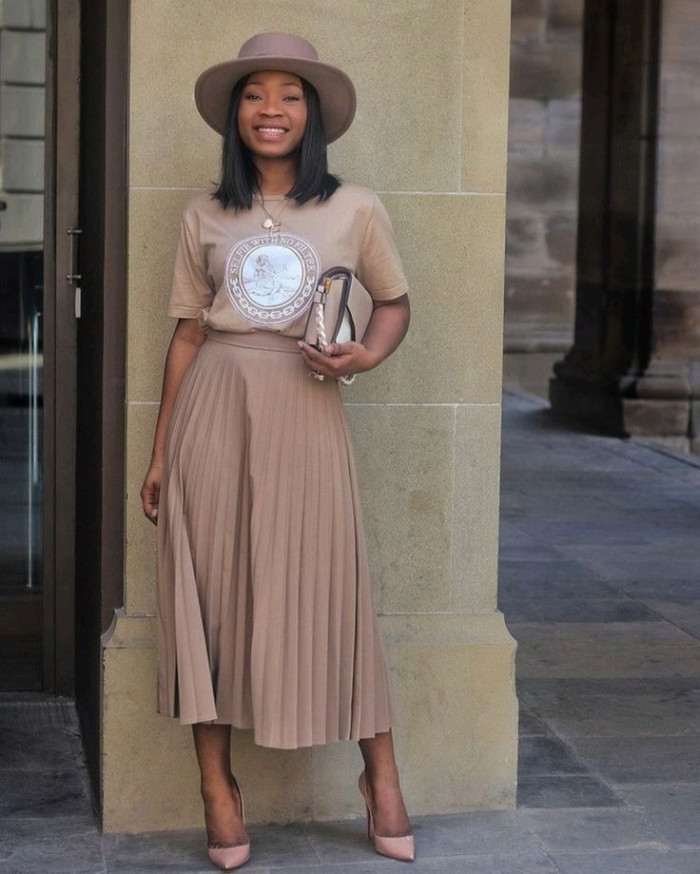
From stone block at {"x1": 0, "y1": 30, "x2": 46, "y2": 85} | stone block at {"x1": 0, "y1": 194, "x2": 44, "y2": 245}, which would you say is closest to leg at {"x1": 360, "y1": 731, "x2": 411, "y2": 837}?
stone block at {"x1": 0, "y1": 194, "x2": 44, "y2": 245}

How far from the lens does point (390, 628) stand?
4.86 m

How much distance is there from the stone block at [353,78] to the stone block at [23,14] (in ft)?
5.18

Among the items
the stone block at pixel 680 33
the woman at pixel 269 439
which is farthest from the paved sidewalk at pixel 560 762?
the stone block at pixel 680 33

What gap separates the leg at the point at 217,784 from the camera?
4.47m

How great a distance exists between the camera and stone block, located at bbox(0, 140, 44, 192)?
6.09 metres

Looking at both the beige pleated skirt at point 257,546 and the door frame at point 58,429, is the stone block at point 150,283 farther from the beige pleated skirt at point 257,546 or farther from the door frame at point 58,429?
the door frame at point 58,429

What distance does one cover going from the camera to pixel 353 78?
15.4 ft

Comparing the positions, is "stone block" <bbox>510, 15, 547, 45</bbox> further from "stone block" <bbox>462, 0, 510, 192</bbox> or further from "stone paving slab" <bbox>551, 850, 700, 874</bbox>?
"stone paving slab" <bbox>551, 850, 700, 874</bbox>

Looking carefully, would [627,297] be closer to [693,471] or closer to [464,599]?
[693,471]

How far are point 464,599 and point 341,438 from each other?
76 cm

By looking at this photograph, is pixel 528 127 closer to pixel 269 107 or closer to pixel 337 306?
pixel 269 107

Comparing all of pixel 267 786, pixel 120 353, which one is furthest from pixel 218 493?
pixel 267 786

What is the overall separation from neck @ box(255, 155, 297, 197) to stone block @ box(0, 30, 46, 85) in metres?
1.93

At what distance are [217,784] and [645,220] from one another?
10.9 m
